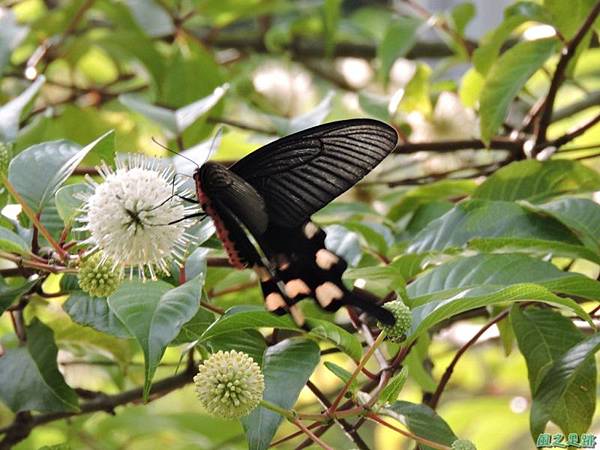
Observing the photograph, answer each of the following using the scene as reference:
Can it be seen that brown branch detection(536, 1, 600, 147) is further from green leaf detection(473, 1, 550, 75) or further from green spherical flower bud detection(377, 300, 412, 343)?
green spherical flower bud detection(377, 300, 412, 343)

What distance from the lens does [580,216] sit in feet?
3.40

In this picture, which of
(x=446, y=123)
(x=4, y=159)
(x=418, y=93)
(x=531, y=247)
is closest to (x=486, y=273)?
(x=531, y=247)

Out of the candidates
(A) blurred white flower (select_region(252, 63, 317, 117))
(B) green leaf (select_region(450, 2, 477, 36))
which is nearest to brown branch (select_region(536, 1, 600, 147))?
(B) green leaf (select_region(450, 2, 477, 36))

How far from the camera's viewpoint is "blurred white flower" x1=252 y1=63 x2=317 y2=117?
209 cm

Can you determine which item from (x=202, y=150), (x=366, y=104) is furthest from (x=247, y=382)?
(x=366, y=104)

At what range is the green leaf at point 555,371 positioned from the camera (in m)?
0.93

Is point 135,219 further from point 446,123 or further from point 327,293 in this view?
point 446,123

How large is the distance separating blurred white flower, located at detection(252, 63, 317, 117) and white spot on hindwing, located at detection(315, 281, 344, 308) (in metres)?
1.18

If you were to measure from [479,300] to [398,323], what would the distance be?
76 mm

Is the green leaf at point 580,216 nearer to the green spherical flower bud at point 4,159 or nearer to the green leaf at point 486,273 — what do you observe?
the green leaf at point 486,273

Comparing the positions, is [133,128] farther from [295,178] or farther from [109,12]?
[295,178]

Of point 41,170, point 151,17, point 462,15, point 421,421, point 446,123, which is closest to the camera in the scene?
point 421,421

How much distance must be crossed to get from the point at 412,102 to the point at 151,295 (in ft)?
3.27

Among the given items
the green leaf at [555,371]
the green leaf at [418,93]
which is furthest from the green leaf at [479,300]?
the green leaf at [418,93]
